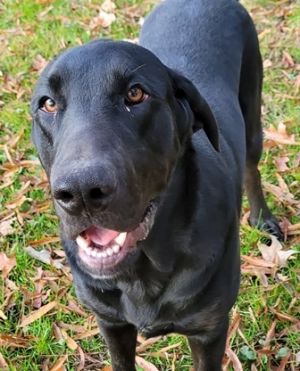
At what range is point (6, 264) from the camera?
13.2 ft

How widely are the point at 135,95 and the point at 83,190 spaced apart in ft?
1.65

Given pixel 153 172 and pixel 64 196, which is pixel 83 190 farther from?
pixel 153 172

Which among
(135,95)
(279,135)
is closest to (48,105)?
(135,95)

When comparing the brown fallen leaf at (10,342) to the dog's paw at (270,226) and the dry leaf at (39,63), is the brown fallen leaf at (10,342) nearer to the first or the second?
the dog's paw at (270,226)

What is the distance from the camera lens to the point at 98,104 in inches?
87.8

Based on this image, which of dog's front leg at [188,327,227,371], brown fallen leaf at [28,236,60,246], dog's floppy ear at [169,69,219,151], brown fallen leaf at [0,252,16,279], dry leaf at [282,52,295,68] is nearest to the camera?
dog's floppy ear at [169,69,219,151]

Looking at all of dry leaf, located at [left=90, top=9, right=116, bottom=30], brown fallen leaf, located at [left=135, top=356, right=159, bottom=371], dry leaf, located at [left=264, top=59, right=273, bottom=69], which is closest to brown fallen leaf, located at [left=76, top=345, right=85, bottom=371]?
brown fallen leaf, located at [left=135, top=356, right=159, bottom=371]

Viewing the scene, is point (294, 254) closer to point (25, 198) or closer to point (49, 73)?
point (25, 198)

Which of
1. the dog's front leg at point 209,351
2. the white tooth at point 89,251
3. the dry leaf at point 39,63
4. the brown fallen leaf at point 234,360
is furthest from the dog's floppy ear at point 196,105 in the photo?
the dry leaf at point 39,63

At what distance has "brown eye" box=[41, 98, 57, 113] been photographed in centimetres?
236

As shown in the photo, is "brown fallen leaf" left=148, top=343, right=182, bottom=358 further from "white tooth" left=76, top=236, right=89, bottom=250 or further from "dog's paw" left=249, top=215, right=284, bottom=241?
"white tooth" left=76, top=236, right=89, bottom=250

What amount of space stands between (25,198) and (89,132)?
2.41 meters

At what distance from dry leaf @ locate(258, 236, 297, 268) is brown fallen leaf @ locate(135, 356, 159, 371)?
0.88 meters

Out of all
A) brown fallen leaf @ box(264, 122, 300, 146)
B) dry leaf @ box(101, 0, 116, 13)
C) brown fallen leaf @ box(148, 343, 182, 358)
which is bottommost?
brown fallen leaf @ box(148, 343, 182, 358)
